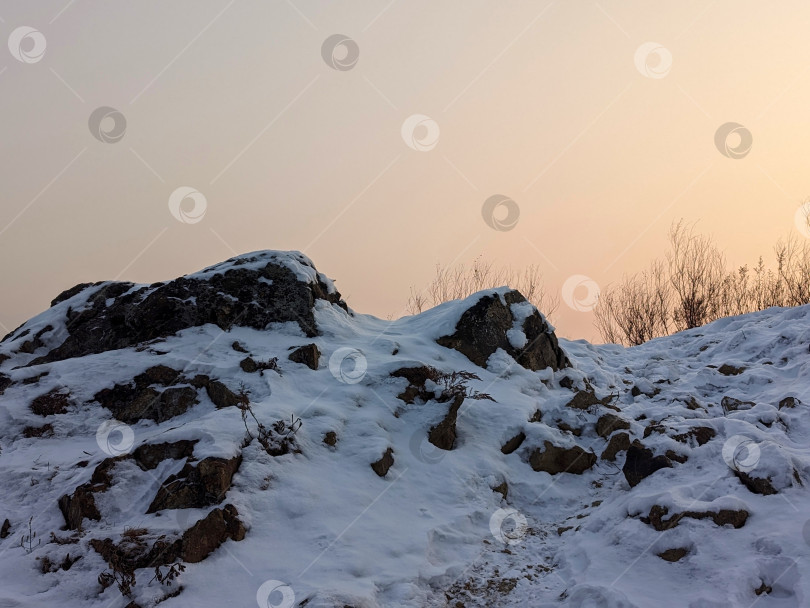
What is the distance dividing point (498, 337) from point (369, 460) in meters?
4.67

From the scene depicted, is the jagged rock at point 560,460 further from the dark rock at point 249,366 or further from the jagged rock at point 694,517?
the dark rock at point 249,366

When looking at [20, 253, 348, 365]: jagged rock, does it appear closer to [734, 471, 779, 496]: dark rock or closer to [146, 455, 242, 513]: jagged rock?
[146, 455, 242, 513]: jagged rock

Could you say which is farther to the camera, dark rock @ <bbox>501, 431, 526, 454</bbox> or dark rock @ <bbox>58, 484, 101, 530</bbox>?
dark rock @ <bbox>501, 431, 526, 454</bbox>

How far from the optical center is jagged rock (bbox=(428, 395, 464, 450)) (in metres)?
7.62

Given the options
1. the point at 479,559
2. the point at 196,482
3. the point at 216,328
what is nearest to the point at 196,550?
the point at 196,482

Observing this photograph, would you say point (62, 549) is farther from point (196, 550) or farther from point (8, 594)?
point (196, 550)

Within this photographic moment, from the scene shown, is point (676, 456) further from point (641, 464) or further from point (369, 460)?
point (369, 460)

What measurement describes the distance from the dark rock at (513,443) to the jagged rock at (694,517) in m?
2.46

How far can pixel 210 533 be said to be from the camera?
5.18 metres

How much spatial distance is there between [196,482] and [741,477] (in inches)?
222

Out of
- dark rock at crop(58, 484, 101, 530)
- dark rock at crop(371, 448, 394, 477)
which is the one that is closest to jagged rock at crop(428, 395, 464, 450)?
dark rock at crop(371, 448, 394, 477)

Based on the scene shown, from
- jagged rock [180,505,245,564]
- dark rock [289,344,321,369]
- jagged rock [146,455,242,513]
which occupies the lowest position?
jagged rock [180,505,245,564]

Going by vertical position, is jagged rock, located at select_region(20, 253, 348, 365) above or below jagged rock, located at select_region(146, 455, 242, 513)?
above

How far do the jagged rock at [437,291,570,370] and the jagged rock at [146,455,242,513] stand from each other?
556 cm
